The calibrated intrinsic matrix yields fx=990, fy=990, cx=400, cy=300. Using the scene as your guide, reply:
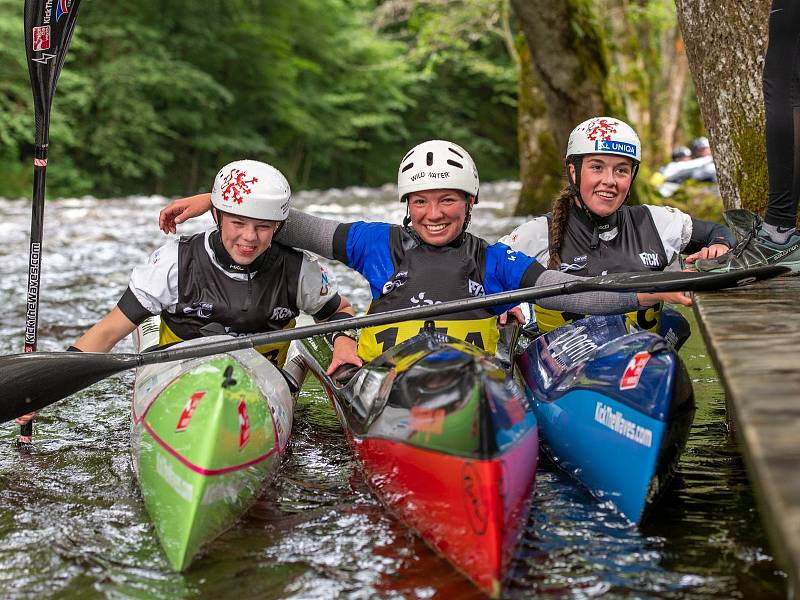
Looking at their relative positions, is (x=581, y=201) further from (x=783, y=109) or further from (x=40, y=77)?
(x=40, y=77)

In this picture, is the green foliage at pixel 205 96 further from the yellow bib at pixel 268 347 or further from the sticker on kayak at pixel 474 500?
the sticker on kayak at pixel 474 500

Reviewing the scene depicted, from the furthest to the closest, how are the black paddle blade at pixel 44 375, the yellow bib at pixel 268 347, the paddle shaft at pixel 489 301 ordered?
the yellow bib at pixel 268 347
the black paddle blade at pixel 44 375
the paddle shaft at pixel 489 301

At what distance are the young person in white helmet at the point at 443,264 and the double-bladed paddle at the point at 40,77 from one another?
1.54m

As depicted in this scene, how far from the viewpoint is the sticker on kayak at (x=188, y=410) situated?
Result: 331 cm

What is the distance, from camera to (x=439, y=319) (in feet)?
13.4

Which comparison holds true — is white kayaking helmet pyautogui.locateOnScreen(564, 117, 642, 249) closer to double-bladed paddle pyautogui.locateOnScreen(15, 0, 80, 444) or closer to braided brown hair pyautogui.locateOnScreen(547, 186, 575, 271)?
braided brown hair pyautogui.locateOnScreen(547, 186, 575, 271)

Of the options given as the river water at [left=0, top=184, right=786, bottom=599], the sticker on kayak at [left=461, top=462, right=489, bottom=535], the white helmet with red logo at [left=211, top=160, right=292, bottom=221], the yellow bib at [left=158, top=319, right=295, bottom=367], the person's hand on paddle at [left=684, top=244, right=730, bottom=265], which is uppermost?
the white helmet with red logo at [left=211, top=160, right=292, bottom=221]

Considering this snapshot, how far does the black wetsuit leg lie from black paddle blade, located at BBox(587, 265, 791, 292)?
1.02ft

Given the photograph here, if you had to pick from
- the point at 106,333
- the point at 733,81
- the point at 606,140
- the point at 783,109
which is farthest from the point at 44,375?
the point at 733,81

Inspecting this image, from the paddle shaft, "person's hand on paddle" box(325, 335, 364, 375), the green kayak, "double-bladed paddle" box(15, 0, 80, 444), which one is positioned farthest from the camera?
"double-bladed paddle" box(15, 0, 80, 444)

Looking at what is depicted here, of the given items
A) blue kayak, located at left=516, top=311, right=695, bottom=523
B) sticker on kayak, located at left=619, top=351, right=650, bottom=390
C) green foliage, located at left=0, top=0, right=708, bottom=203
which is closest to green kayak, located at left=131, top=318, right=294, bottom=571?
blue kayak, located at left=516, top=311, right=695, bottom=523

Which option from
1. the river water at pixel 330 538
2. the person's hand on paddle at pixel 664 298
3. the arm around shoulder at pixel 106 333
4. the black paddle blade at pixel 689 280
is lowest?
the river water at pixel 330 538

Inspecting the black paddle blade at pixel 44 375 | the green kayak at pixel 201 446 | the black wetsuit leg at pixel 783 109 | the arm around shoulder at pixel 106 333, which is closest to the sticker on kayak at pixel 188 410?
the green kayak at pixel 201 446

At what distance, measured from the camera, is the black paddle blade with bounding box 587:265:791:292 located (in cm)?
374
